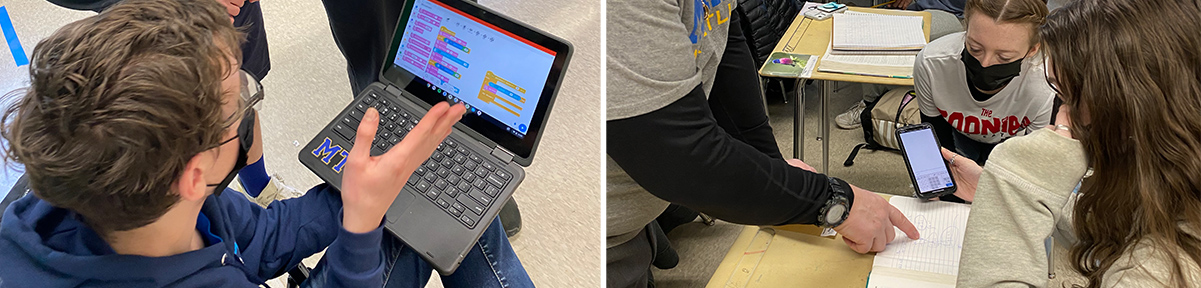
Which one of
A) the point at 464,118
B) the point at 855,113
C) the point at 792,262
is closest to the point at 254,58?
the point at 464,118

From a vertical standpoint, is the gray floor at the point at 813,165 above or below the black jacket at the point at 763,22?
below

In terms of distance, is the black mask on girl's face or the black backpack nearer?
the black mask on girl's face

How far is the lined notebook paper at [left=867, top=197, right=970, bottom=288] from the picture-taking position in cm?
102

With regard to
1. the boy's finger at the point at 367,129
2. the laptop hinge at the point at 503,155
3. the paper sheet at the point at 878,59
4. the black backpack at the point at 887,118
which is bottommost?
the black backpack at the point at 887,118

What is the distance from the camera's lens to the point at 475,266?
37.5 inches

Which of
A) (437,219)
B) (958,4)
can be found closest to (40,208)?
(437,219)

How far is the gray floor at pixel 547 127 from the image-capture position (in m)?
1.18

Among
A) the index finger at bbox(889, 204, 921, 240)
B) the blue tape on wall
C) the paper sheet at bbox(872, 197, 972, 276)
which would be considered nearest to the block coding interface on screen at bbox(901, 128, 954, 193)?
the paper sheet at bbox(872, 197, 972, 276)

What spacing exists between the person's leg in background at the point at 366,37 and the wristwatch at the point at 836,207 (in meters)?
0.49

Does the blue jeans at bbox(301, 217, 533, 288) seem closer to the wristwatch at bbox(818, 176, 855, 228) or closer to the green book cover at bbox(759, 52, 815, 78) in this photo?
the wristwatch at bbox(818, 176, 855, 228)

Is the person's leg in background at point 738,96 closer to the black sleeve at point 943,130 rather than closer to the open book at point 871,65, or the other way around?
the open book at point 871,65

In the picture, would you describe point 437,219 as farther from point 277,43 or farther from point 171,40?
point 277,43

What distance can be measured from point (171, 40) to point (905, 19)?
1960 mm

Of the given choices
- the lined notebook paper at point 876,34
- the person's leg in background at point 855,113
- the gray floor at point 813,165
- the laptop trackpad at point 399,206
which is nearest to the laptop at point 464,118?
the laptop trackpad at point 399,206
